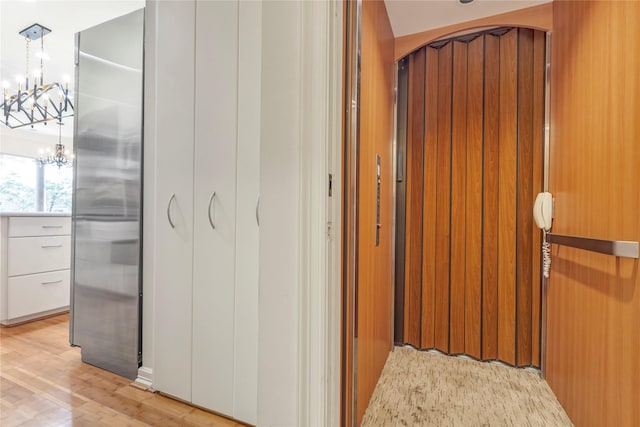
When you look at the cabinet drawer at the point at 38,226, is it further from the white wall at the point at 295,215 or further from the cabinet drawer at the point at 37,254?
the white wall at the point at 295,215

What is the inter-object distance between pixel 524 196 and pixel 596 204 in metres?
0.85

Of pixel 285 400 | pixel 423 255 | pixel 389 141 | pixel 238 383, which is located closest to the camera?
pixel 285 400

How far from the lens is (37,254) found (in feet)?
9.53

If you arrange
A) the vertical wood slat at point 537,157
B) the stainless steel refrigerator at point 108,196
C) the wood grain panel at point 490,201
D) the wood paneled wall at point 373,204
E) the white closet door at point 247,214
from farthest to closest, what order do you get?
the wood grain panel at point 490,201 < the vertical wood slat at point 537,157 < the stainless steel refrigerator at point 108,196 < the white closet door at point 247,214 < the wood paneled wall at point 373,204

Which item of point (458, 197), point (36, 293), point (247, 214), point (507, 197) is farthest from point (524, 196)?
point (36, 293)

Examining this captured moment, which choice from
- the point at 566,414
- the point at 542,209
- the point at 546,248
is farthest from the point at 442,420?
the point at 542,209

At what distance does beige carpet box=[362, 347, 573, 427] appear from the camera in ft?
5.36

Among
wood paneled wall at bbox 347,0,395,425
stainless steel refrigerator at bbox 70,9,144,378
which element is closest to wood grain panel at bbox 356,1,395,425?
wood paneled wall at bbox 347,0,395,425

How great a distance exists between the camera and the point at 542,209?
1.89 metres

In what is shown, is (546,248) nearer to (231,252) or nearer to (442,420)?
(442,420)

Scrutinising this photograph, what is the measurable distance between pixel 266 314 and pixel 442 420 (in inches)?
53.4

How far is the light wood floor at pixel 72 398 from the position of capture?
1604mm

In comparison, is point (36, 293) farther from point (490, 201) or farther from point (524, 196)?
point (524, 196)

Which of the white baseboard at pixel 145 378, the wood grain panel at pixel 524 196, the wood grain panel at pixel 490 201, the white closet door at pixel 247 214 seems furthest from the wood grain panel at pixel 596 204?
the white baseboard at pixel 145 378
